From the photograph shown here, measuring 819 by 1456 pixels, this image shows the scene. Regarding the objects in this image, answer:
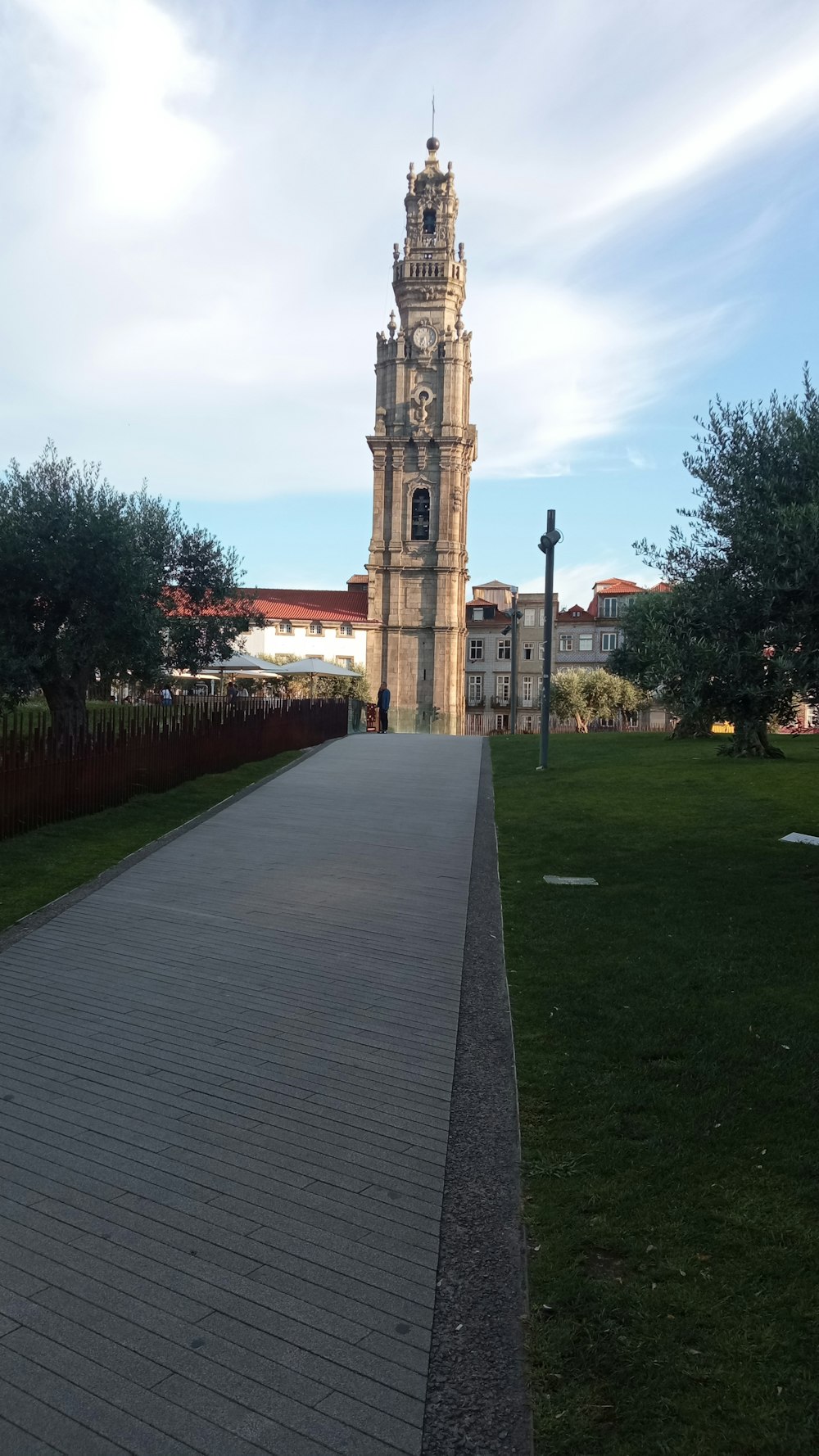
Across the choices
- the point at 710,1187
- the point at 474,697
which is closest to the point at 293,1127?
the point at 710,1187

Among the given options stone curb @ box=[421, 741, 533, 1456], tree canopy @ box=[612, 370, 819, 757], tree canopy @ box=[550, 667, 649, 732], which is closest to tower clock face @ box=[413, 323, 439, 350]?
tree canopy @ box=[550, 667, 649, 732]

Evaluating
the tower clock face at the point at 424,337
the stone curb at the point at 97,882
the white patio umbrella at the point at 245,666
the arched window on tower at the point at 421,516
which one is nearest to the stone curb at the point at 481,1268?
the stone curb at the point at 97,882

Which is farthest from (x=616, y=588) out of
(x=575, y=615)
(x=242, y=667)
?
(x=242, y=667)

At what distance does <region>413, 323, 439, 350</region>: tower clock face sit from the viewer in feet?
245

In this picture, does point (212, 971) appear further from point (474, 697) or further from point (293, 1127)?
point (474, 697)

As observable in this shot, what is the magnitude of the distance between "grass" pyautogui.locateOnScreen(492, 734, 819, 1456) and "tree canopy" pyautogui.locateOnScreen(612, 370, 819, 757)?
77.9 inches

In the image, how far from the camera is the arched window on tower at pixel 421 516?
74.6 metres

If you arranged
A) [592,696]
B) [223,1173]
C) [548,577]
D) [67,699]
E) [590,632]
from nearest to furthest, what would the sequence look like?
1. [223,1173]
2. [67,699]
3. [548,577]
4. [592,696]
5. [590,632]

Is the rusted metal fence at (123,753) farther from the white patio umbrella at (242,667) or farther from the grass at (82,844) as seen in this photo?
the white patio umbrella at (242,667)

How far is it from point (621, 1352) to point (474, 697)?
83.5 metres

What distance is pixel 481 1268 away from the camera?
372 cm

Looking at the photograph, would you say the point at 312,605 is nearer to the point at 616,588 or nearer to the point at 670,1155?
the point at 616,588

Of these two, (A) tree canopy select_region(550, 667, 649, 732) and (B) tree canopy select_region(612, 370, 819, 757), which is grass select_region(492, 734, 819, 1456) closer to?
(B) tree canopy select_region(612, 370, 819, 757)

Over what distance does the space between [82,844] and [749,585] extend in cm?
838
